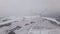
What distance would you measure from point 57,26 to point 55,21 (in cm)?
8

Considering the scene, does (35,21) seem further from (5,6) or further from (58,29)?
(5,6)

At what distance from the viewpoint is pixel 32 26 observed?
109cm

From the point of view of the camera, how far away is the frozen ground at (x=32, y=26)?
1.05 metres

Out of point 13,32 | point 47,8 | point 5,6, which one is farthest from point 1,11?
point 47,8

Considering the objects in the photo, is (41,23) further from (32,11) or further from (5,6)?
(5,6)

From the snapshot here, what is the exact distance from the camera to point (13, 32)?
3.43 feet

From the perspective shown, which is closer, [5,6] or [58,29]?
[58,29]

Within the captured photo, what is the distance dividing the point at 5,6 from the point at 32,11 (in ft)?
1.39

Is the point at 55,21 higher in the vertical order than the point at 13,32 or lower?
higher

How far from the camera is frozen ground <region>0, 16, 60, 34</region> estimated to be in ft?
3.43

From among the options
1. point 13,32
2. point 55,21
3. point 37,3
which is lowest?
point 13,32

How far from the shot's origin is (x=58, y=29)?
105 cm

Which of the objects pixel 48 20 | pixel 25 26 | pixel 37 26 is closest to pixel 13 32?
pixel 25 26

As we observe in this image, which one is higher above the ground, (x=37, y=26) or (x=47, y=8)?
(x=47, y=8)
